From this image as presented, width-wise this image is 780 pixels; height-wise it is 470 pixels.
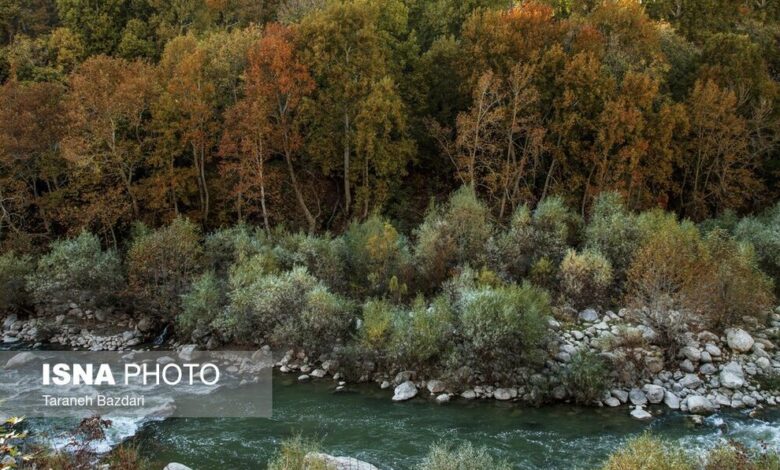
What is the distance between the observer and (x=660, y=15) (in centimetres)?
4053

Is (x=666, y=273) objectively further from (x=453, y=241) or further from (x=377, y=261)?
(x=377, y=261)

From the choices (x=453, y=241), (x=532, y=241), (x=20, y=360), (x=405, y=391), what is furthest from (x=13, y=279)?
(x=532, y=241)

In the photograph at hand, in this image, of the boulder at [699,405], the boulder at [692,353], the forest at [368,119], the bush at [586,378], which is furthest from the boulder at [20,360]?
the boulder at [692,353]

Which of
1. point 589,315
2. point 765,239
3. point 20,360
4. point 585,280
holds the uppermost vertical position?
point 765,239

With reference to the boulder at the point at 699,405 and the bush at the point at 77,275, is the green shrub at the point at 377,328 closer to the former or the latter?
the boulder at the point at 699,405

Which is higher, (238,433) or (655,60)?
(655,60)

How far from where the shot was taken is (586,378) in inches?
733

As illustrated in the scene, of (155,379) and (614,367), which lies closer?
(614,367)

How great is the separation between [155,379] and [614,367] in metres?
14.6

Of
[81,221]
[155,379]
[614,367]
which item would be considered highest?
[81,221]

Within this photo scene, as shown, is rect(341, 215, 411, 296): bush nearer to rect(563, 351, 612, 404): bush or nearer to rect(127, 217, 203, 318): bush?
rect(127, 217, 203, 318): bush

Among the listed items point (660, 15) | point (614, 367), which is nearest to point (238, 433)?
point (614, 367)

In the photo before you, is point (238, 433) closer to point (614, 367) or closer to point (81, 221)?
point (614, 367)

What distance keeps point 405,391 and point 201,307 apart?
841 centimetres
